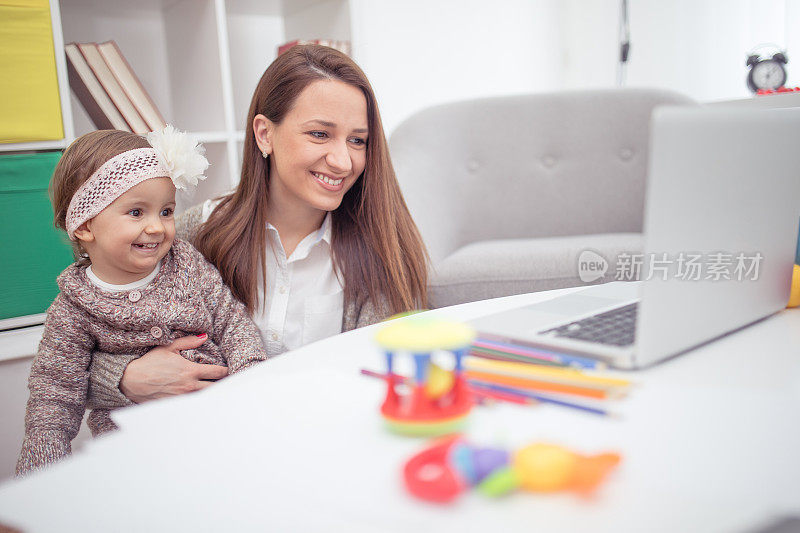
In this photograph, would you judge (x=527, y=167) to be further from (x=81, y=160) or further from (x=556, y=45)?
(x=556, y=45)

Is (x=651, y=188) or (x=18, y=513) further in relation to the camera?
(x=651, y=188)

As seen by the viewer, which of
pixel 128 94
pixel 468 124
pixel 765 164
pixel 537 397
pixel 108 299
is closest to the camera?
pixel 537 397

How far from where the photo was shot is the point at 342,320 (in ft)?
4.54

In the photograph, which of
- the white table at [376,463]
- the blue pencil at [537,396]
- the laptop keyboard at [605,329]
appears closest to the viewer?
the white table at [376,463]

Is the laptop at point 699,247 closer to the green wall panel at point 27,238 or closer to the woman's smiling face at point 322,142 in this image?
the woman's smiling face at point 322,142

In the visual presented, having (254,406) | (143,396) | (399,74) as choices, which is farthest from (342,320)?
(399,74)

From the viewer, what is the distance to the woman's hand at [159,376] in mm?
1096

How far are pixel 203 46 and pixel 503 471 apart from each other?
1838mm

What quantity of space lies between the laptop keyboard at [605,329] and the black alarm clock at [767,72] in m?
1.82

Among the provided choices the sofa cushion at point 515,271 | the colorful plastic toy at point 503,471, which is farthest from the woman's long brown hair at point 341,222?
the colorful plastic toy at point 503,471

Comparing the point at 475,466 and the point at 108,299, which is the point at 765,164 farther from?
the point at 108,299

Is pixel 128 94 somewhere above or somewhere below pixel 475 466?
above

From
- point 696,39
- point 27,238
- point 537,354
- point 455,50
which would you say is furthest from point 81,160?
point 696,39

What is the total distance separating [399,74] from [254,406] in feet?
8.14
